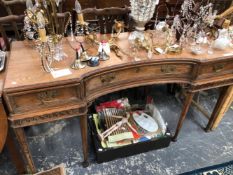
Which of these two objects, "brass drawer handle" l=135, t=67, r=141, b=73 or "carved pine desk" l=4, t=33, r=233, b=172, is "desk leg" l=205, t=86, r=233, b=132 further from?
"brass drawer handle" l=135, t=67, r=141, b=73

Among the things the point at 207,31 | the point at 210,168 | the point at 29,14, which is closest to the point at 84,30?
the point at 29,14

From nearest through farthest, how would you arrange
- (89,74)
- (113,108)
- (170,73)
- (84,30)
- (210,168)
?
(89,74) → (170,73) → (84,30) → (210,168) → (113,108)

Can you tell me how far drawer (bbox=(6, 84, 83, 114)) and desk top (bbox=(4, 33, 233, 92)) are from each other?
40 mm

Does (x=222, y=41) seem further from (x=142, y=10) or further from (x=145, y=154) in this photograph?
(x=145, y=154)

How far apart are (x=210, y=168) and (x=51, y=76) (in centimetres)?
129

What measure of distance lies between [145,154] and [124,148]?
0.22m

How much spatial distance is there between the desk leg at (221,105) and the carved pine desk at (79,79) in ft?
0.60

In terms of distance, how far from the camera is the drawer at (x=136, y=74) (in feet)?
3.70

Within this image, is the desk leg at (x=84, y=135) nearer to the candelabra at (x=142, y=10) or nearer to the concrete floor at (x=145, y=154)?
the concrete floor at (x=145, y=154)

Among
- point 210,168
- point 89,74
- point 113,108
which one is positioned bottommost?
point 210,168

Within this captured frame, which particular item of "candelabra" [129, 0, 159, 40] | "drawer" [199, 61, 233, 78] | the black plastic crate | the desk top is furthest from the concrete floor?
"candelabra" [129, 0, 159, 40]

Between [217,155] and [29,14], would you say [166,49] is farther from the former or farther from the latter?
[217,155]

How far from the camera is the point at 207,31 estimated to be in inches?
55.3

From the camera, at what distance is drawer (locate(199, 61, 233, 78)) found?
A: 130 cm
